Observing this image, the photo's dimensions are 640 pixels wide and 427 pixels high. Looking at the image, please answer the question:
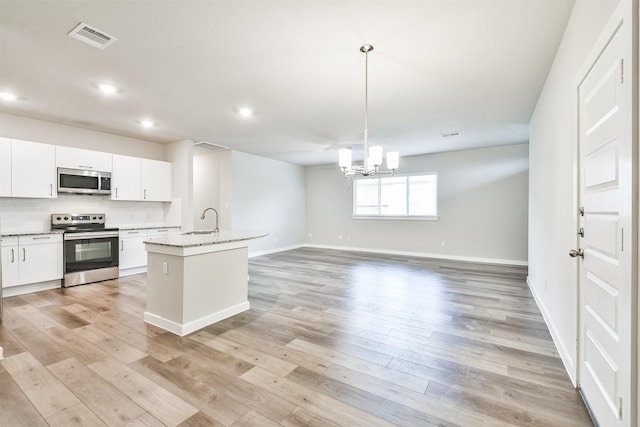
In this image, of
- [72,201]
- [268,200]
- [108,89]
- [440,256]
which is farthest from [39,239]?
[440,256]

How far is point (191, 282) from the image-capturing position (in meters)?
2.86

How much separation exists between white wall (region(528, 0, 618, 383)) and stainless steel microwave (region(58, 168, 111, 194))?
612 cm

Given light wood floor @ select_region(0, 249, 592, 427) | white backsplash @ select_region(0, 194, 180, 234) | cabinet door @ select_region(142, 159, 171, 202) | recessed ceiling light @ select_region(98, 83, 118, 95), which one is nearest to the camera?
light wood floor @ select_region(0, 249, 592, 427)

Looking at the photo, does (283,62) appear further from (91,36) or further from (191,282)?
(191,282)

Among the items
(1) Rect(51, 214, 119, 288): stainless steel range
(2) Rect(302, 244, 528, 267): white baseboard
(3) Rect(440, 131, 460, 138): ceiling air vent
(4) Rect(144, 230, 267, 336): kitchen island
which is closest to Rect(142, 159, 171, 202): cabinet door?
(1) Rect(51, 214, 119, 288): stainless steel range

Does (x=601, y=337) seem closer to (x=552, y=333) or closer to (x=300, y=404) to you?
(x=552, y=333)

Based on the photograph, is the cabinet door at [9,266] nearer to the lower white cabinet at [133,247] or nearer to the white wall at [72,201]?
the white wall at [72,201]

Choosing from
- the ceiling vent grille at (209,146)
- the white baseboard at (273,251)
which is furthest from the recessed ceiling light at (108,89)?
the white baseboard at (273,251)

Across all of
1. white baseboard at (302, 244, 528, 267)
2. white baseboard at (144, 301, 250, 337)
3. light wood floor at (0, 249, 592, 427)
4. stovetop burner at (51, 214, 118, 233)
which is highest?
stovetop burner at (51, 214, 118, 233)

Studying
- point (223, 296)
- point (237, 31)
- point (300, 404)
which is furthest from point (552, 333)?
point (237, 31)

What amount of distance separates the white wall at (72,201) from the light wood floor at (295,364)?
51.9 inches

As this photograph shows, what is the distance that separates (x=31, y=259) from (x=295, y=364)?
4283mm

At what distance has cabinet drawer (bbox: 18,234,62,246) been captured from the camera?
3988 mm

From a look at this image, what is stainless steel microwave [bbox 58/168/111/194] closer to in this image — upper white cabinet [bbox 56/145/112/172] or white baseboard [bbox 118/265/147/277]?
upper white cabinet [bbox 56/145/112/172]
